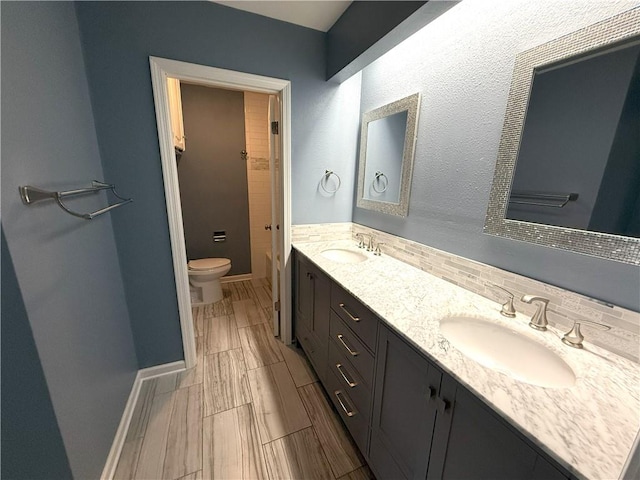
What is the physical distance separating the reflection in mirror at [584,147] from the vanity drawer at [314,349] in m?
1.32

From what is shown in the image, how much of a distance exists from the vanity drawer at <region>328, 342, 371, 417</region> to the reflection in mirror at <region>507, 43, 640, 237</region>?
1.03 metres

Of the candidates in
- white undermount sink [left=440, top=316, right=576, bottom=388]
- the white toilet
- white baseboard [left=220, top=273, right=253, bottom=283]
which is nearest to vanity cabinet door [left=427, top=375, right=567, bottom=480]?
white undermount sink [left=440, top=316, right=576, bottom=388]

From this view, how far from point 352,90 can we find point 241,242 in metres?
2.25

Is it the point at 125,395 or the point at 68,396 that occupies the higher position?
the point at 68,396

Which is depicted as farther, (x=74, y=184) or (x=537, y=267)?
(x=74, y=184)

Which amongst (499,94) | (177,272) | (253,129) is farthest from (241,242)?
(499,94)

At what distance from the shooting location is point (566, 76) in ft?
2.86

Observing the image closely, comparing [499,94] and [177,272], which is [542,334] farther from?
[177,272]

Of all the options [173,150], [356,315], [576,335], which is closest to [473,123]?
[576,335]

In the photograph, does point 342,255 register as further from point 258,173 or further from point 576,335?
point 258,173

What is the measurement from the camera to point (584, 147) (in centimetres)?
84

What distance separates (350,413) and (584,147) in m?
1.50

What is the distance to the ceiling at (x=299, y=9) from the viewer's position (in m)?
1.43

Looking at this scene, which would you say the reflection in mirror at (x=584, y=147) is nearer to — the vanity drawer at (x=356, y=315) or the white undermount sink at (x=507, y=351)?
the white undermount sink at (x=507, y=351)
